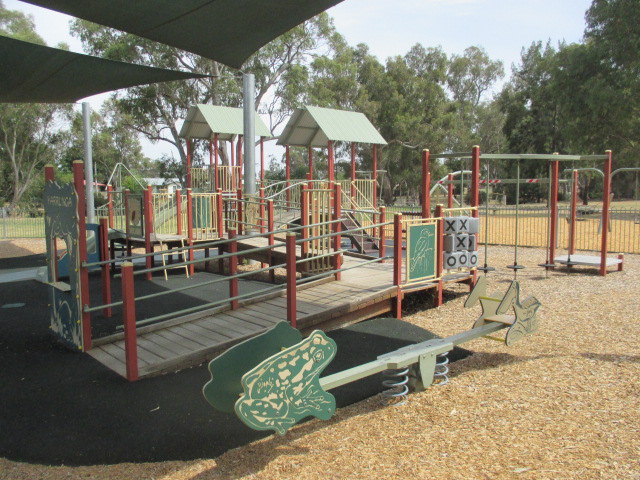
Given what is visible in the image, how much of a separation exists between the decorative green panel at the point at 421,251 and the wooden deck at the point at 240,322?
0.98 ft

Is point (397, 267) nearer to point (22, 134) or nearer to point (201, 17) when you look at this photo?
point (201, 17)

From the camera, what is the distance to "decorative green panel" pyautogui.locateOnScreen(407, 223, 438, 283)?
704 centimetres

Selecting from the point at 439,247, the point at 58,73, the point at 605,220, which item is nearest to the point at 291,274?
the point at 439,247

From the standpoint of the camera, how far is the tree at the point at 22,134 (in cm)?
3838

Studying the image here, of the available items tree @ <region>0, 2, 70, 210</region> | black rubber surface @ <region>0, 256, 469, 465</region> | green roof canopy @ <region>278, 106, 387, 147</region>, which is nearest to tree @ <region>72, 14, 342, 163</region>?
tree @ <region>0, 2, 70, 210</region>

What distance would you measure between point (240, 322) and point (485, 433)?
317 centimetres

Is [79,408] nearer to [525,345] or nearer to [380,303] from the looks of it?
[380,303]

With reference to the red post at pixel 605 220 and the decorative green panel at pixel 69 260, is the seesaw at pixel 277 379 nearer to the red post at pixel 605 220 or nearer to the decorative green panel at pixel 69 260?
the decorative green panel at pixel 69 260

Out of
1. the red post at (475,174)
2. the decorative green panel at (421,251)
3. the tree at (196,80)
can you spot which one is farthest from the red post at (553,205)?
the tree at (196,80)

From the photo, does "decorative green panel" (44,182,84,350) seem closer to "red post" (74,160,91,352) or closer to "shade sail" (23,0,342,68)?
"red post" (74,160,91,352)

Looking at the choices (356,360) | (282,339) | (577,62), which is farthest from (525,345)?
(577,62)

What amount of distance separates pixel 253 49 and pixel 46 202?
116 inches

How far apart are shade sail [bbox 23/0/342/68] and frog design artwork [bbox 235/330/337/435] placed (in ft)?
8.86

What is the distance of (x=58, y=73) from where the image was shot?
19.6 ft
